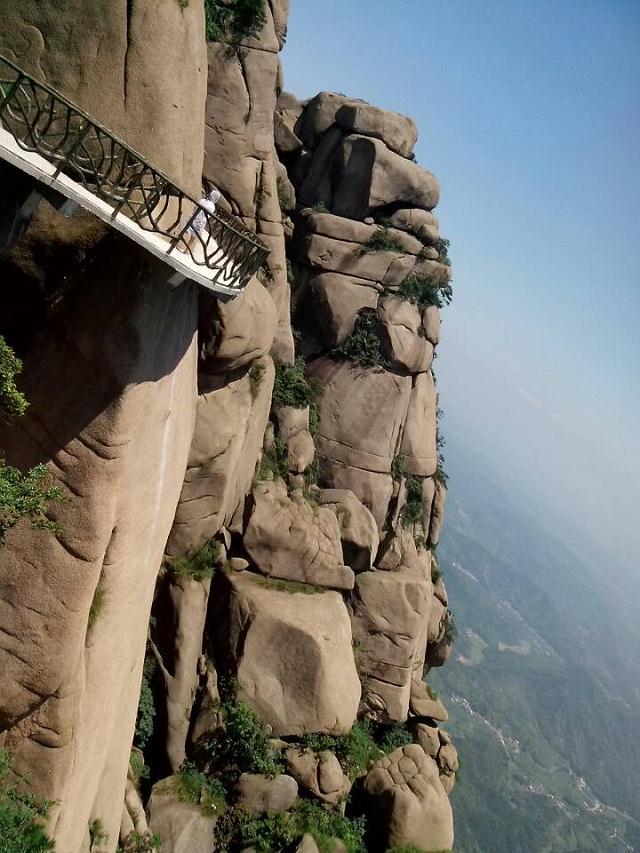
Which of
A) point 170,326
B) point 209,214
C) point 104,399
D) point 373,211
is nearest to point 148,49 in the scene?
point 209,214

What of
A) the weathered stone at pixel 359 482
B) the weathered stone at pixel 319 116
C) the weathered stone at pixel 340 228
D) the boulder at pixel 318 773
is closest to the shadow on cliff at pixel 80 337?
the boulder at pixel 318 773

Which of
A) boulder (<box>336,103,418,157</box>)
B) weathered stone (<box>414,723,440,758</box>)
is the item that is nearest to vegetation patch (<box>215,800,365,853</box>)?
weathered stone (<box>414,723,440,758</box>)

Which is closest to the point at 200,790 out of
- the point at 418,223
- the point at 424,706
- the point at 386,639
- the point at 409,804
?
the point at 409,804

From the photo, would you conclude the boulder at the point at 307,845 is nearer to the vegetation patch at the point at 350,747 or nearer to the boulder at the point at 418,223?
the vegetation patch at the point at 350,747

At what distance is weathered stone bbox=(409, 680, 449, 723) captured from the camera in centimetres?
2509

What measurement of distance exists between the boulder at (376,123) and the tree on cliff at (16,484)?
23340mm

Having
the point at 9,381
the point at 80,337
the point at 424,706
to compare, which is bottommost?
the point at 424,706

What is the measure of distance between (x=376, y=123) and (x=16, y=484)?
2530cm

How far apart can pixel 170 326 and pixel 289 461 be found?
12.1 meters

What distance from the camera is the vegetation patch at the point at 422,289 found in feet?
90.4

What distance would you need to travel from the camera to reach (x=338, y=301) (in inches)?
1048

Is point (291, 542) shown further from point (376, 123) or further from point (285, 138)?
point (376, 123)

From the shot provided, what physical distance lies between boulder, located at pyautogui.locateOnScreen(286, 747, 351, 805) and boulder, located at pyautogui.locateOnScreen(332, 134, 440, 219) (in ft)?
79.3

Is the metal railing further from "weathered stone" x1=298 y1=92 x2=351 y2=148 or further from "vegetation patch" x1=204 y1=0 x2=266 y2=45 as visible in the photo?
"weathered stone" x1=298 y1=92 x2=351 y2=148
